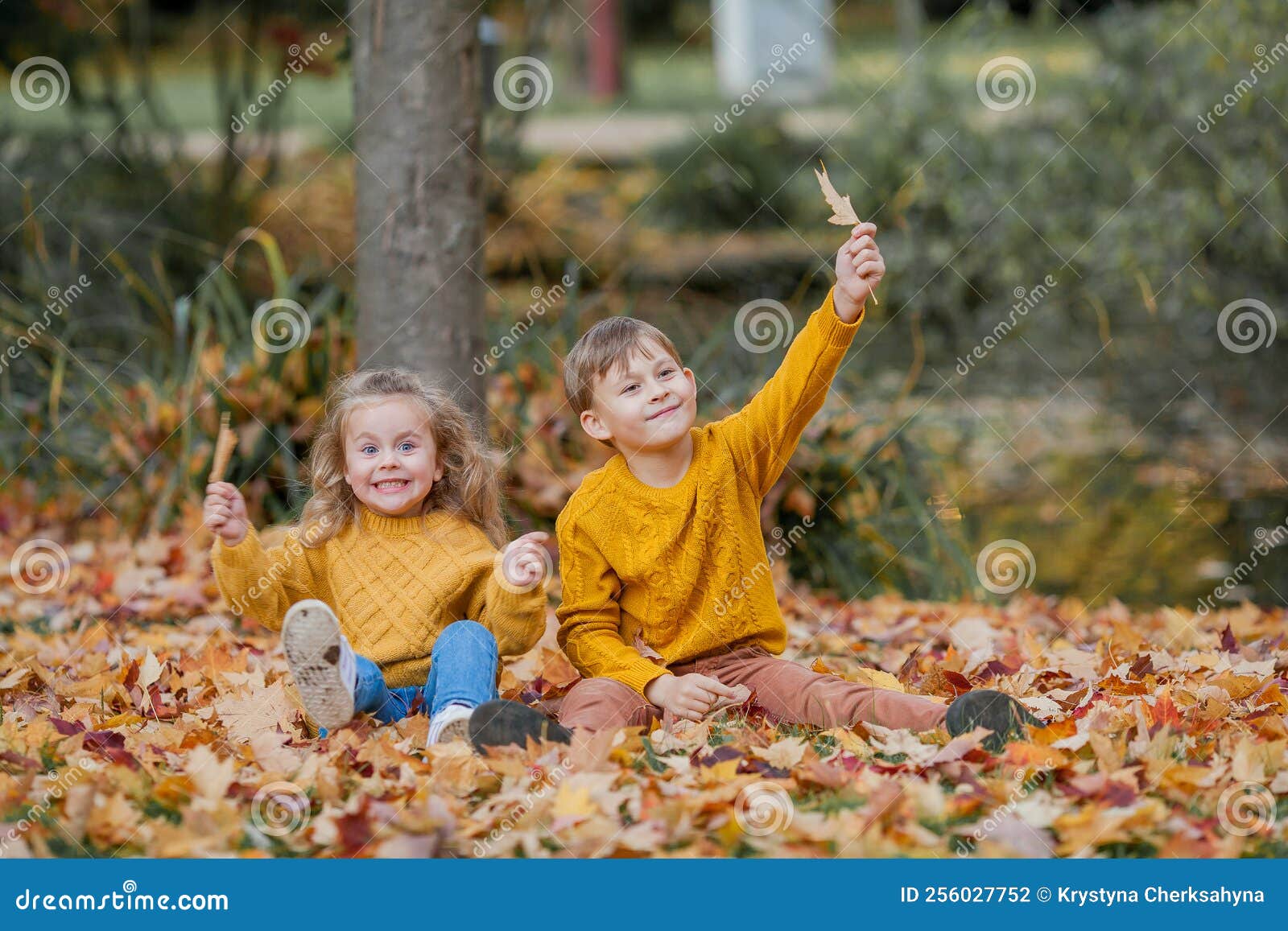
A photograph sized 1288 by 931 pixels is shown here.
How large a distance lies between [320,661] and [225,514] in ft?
1.33

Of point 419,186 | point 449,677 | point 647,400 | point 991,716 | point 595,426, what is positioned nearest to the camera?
point 991,716

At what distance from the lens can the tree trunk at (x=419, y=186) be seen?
378cm

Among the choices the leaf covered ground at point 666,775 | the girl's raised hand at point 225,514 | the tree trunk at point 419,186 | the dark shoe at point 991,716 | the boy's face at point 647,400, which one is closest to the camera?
the leaf covered ground at point 666,775

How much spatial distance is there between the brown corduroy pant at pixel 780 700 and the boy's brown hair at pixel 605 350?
60 cm

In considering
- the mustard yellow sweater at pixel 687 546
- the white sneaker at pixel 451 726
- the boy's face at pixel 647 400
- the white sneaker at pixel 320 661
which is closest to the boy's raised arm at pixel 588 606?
the mustard yellow sweater at pixel 687 546

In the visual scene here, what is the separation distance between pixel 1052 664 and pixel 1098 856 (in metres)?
1.18

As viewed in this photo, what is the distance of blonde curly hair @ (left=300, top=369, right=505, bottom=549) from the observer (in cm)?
291

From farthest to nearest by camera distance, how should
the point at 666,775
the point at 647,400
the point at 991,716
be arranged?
the point at 647,400
the point at 991,716
the point at 666,775

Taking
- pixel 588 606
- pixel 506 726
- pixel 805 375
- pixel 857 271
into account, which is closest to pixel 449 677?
pixel 506 726

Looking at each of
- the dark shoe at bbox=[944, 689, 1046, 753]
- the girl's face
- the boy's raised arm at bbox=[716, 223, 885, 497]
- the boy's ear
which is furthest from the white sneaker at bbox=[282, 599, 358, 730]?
the dark shoe at bbox=[944, 689, 1046, 753]

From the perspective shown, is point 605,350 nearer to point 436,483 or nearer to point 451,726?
point 436,483

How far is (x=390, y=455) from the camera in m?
2.82

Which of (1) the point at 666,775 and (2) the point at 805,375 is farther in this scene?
(2) the point at 805,375

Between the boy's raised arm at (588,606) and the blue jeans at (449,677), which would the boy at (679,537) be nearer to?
the boy's raised arm at (588,606)
